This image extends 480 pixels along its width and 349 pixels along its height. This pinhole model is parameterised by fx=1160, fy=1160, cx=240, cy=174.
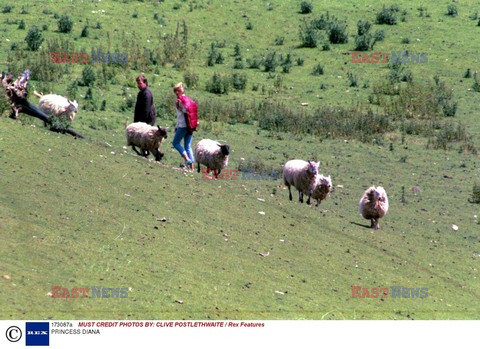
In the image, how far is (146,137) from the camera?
20984 millimetres

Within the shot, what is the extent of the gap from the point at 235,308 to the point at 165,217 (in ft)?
10.3

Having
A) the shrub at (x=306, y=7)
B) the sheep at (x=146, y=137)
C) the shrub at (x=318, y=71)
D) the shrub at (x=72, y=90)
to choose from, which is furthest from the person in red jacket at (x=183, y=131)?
the shrub at (x=306, y=7)

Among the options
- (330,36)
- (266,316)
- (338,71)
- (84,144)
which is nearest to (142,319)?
(266,316)

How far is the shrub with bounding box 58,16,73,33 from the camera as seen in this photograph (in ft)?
116

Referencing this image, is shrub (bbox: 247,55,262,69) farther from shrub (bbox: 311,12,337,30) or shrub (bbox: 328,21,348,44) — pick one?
shrub (bbox: 311,12,337,30)

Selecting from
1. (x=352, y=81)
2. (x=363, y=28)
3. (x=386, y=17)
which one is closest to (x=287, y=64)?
(x=352, y=81)

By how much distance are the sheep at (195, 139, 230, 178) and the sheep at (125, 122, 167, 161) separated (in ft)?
2.71

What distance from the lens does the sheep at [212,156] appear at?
2130cm

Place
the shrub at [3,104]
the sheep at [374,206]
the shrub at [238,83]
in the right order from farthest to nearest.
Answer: the shrub at [238,83] < the shrub at [3,104] < the sheep at [374,206]

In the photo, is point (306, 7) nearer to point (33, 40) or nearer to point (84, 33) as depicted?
point (84, 33)

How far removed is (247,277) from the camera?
50.7ft

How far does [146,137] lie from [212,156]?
1.28m

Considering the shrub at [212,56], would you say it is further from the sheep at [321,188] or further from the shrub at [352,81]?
the sheep at [321,188]

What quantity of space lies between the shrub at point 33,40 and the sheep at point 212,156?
12.7m
